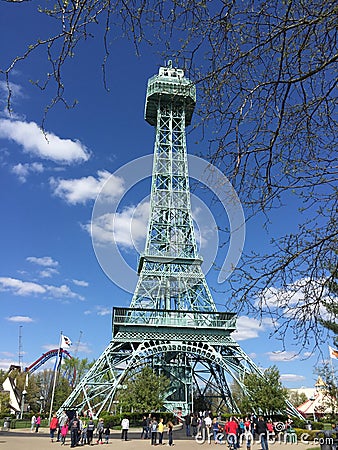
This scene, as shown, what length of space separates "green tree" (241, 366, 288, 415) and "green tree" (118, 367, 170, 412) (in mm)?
6903

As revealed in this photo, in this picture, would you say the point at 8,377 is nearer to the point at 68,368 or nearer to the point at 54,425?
the point at 68,368

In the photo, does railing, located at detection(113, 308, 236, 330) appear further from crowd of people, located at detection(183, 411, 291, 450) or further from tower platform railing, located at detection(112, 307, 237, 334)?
crowd of people, located at detection(183, 411, 291, 450)

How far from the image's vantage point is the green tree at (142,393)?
3403 cm

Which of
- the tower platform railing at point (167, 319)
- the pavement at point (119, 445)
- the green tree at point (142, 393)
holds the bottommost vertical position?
the pavement at point (119, 445)

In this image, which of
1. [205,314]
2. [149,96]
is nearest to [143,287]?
Result: [205,314]

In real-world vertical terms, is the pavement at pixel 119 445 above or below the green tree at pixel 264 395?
below

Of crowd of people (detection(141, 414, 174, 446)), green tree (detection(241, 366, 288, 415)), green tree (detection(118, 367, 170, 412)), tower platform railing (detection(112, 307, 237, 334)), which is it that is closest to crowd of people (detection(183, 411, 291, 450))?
crowd of people (detection(141, 414, 174, 446))

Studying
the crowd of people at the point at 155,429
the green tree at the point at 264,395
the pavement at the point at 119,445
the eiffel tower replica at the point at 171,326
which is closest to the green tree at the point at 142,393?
the eiffel tower replica at the point at 171,326

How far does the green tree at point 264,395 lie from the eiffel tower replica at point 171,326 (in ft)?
3.83

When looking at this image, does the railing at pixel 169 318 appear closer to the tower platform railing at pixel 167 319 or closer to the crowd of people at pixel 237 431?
the tower platform railing at pixel 167 319

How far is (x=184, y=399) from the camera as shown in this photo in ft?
134

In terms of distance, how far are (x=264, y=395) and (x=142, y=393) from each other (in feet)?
30.5

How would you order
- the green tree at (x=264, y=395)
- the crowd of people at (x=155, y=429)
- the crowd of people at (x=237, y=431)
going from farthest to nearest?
the green tree at (x=264, y=395), the crowd of people at (x=155, y=429), the crowd of people at (x=237, y=431)

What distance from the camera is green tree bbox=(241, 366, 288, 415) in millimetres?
33469
